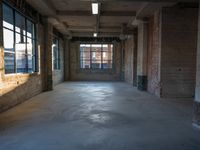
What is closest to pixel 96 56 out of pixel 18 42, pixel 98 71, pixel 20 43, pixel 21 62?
pixel 98 71

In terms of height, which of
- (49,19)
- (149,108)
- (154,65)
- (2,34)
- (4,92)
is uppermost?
(49,19)

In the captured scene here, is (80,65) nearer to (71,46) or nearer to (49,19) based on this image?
(71,46)

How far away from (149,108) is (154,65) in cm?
309

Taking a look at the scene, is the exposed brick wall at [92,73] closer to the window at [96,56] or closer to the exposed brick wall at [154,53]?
the window at [96,56]

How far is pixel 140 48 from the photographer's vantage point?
33.2 feet

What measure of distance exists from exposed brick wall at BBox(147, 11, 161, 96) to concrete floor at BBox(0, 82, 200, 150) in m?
2.51

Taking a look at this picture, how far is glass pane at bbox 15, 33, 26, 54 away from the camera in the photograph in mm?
6559

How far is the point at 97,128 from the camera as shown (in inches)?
158

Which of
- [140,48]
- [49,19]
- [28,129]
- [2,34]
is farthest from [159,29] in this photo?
[28,129]

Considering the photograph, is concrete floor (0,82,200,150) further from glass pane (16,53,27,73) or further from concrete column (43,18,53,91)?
concrete column (43,18,53,91)

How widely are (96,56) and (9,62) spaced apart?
10.8 m

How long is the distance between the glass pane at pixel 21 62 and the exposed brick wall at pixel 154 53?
5165mm

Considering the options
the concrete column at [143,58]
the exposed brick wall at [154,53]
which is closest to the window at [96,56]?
the concrete column at [143,58]

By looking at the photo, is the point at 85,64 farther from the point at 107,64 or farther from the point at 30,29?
the point at 30,29
